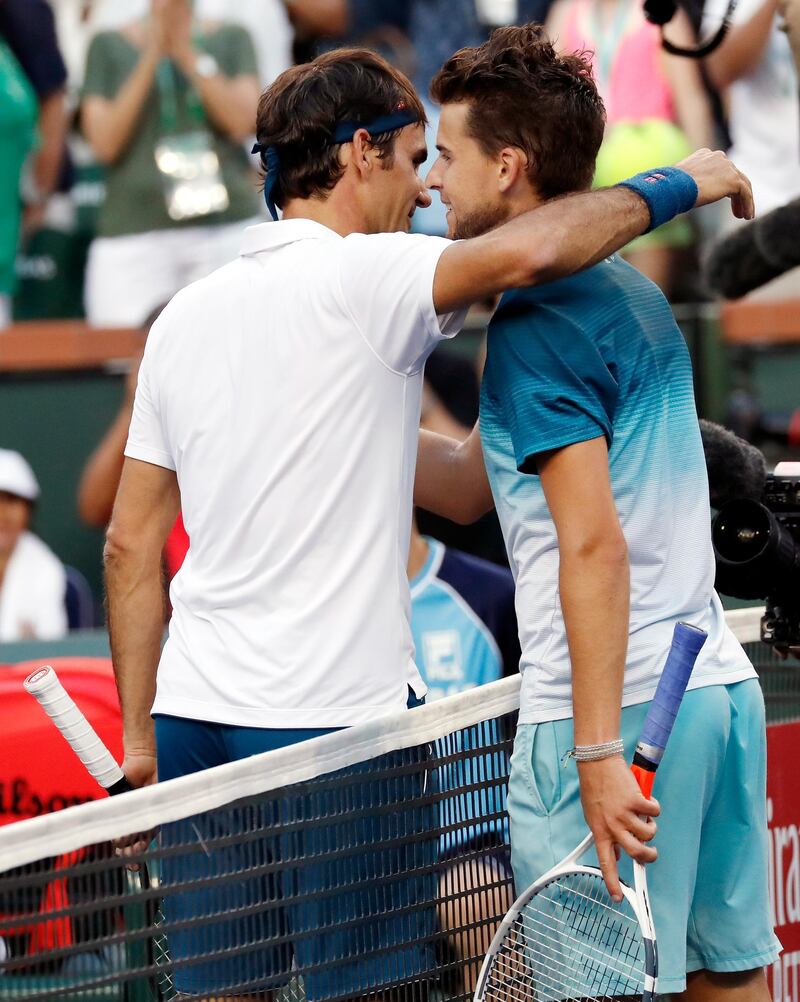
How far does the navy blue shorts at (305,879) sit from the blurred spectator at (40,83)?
4567 millimetres

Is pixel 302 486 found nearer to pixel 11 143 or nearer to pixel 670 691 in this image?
pixel 670 691

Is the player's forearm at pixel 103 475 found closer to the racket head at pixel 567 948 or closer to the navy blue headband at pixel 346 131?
the navy blue headband at pixel 346 131

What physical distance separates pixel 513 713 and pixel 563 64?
98cm

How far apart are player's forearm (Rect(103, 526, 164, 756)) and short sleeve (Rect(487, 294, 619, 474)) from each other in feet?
2.43

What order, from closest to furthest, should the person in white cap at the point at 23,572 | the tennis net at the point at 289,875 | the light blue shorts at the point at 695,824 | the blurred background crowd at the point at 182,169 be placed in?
1. the tennis net at the point at 289,875
2. the light blue shorts at the point at 695,824
3. the person in white cap at the point at 23,572
4. the blurred background crowd at the point at 182,169

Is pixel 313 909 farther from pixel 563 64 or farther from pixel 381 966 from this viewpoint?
pixel 563 64

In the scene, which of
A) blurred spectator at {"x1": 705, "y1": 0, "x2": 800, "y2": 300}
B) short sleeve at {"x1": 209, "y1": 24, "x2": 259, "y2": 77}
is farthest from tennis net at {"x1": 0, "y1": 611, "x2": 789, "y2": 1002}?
short sleeve at {"x1": 209, "y1": 24, "x2": 259, "y2": 77}

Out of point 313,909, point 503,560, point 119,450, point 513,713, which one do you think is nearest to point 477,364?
point 503,560

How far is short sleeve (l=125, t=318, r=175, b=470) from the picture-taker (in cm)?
253

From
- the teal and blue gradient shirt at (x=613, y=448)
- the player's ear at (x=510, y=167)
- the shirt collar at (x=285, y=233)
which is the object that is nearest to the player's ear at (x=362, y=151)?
the shirt collar at (x=285, y=233)

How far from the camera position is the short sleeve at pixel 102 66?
624 centimetres

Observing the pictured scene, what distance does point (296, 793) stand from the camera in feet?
7.26

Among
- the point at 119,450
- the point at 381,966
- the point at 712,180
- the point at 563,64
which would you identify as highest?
the point at 563,64

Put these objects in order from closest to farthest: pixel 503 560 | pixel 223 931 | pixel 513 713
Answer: pixel 223 931 < pixel 513 713 < pixel 503 560
